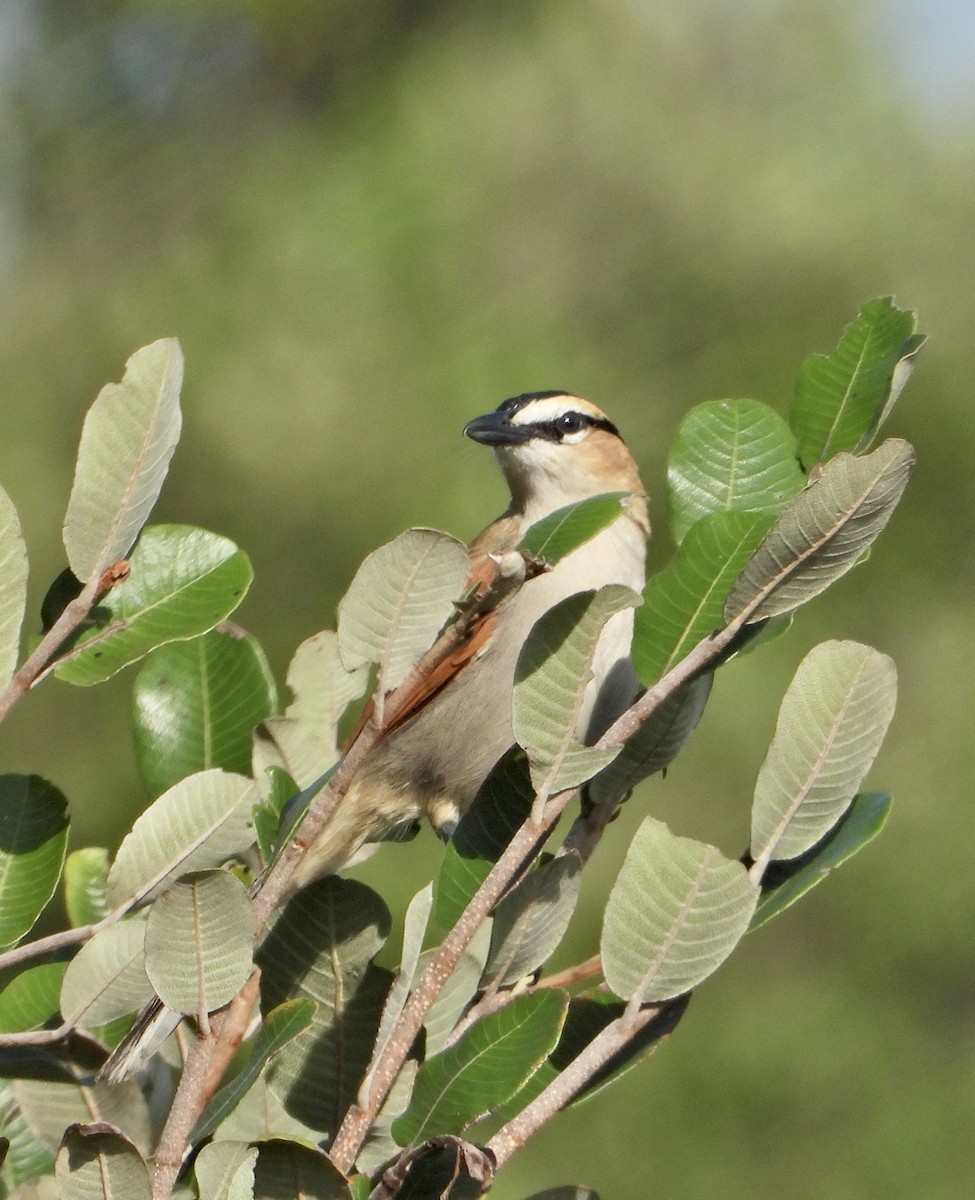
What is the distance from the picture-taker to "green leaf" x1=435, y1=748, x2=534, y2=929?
1289 mm

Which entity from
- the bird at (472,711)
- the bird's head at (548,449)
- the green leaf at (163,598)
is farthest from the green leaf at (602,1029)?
the bird's head at (548,449)

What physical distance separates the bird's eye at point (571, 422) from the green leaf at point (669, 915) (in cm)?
232

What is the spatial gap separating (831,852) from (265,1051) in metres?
0.54

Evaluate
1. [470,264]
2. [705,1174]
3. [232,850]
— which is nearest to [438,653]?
[232,850]

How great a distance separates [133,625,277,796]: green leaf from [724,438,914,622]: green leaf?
0.63 m

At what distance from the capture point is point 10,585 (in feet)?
4.02

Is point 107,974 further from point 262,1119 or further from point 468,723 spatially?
point 468,723

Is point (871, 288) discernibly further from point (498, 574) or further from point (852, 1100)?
point (498, 574)

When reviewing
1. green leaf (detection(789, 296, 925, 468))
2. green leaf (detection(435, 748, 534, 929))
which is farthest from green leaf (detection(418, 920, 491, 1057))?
green leaf (detection(789, 296, 925, 468))

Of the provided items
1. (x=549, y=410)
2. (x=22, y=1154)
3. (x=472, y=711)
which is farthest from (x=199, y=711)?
(x=549, y=410)

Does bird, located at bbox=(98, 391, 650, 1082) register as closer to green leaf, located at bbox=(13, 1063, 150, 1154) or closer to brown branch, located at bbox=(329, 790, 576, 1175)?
green leaf, located at bbox=(13, 1063, 150, 1154)

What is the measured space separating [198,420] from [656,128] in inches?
121

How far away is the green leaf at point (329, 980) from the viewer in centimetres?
125

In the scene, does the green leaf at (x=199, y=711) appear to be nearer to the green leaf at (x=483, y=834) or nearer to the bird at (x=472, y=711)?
the green leaf at (x=483, y=834)
